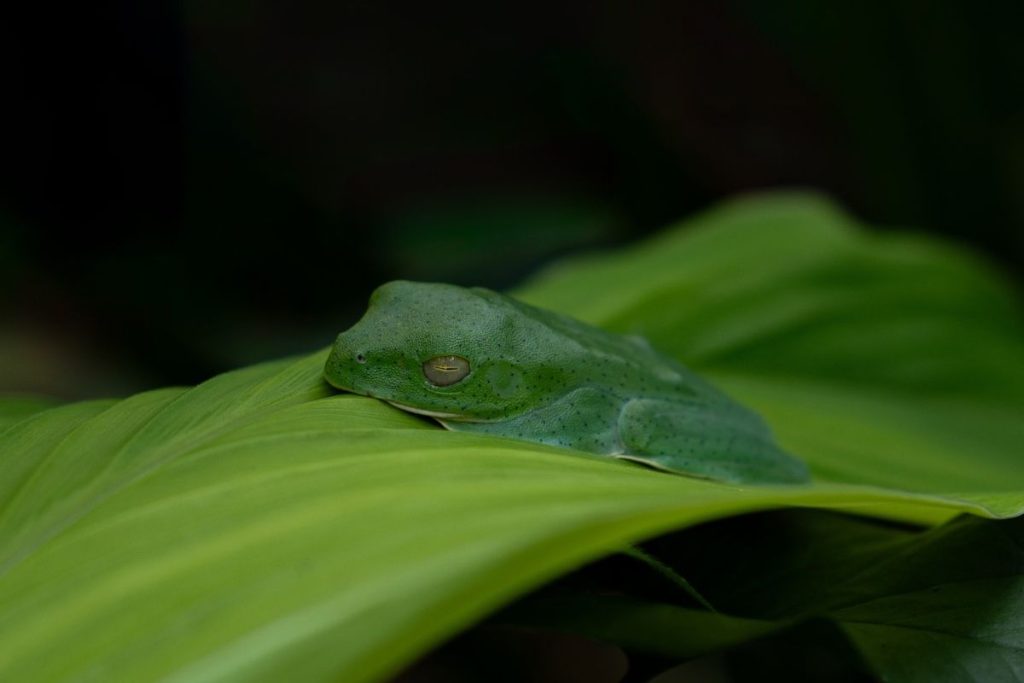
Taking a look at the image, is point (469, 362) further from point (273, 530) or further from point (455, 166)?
point (455, 166)

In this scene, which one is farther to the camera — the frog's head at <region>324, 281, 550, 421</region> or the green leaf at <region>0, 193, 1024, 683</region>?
the frog's head at <region>324, 281, 550, 421</region>

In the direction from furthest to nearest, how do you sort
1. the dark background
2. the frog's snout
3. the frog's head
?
the dark background < the frog's head < the frog's snout

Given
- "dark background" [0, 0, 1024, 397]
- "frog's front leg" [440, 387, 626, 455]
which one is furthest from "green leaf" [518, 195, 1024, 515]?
"dark background" [0, 0, 1024, 397]

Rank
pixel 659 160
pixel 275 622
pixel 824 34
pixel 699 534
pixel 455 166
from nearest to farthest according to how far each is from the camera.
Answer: pixel 275 622, pixel 699 534, pixel 824 34, pixel 659 160, pixel 455 166

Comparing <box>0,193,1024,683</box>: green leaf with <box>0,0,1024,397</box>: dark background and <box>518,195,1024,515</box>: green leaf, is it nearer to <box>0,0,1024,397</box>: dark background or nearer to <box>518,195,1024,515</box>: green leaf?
<box>518,195,1024,515</box>: green leaf

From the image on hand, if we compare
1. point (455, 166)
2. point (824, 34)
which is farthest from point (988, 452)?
point (455, 166)

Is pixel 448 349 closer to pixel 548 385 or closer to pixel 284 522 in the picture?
pixel 548 385

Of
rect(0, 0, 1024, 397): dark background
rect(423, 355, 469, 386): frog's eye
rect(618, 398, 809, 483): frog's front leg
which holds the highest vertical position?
rect(0, 0, 1024, 397): dark background
